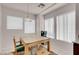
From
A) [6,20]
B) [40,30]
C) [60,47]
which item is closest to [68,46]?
[60,47]

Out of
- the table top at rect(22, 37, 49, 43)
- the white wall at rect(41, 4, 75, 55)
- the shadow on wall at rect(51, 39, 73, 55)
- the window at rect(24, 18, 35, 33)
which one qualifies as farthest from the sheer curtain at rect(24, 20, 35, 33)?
the shadow on wall at rect(51, 39, 73, 55)

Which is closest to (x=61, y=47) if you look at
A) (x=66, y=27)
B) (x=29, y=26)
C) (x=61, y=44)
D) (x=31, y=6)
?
(x=61, y=44)

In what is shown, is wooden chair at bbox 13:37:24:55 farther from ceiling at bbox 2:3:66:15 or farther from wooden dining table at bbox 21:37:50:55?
ceiling at bbox 2:3:66:15

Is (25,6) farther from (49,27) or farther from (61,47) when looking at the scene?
(61,47)

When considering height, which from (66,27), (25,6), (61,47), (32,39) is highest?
(25,6)

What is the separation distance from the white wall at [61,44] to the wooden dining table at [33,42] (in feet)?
0.34

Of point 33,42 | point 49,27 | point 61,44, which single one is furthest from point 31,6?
point 61,44

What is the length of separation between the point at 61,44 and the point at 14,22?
890 millimetres

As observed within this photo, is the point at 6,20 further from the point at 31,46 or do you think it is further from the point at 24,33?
the point at 31,46

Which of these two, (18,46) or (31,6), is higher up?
(31,6)

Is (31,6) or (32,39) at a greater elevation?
(31,6)

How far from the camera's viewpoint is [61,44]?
1.80 meters

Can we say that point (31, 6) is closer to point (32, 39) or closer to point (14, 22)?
point (14, 22)
